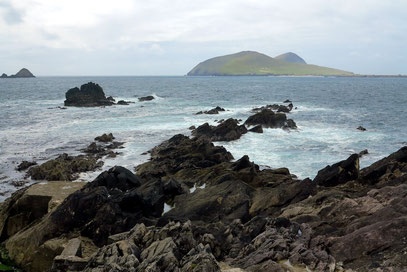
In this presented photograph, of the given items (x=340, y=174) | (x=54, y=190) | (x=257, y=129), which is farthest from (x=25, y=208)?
(x=257, y=129)

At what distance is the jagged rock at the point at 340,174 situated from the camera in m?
25.2

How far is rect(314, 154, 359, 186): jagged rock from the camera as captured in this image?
2520 cm

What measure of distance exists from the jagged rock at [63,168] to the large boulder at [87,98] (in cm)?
5765

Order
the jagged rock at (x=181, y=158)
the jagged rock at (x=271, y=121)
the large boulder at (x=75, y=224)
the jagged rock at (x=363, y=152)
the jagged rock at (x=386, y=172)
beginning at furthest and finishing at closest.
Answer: the jagged rock at (x=271, y=121) → the jagged rock at (x=363, y=152) → the jagged rock at (x=181, y=158) → the jagged rock at (x=386, y=172) → the large boulder at (x=75, y=224)

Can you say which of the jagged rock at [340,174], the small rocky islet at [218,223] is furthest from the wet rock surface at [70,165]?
the jagged rock at [340,174]

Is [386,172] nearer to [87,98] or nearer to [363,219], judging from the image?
[363,219]

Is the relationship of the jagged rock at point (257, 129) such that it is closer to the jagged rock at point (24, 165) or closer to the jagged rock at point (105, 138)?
the jagged rock at point (105, 138)

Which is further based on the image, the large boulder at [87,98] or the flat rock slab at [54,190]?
the large boulder at [87,98]

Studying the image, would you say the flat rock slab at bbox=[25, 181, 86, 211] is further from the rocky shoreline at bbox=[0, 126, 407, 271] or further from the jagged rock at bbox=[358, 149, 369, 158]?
the jagged rock at bbox=[358, 149, 369, 158]

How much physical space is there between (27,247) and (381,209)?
16.0m

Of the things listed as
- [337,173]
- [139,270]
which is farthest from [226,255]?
[337,173]

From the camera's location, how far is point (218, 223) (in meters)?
17.9

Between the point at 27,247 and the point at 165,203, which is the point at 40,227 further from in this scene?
the point at 165,203

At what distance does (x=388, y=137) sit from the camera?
47812 millimetres
